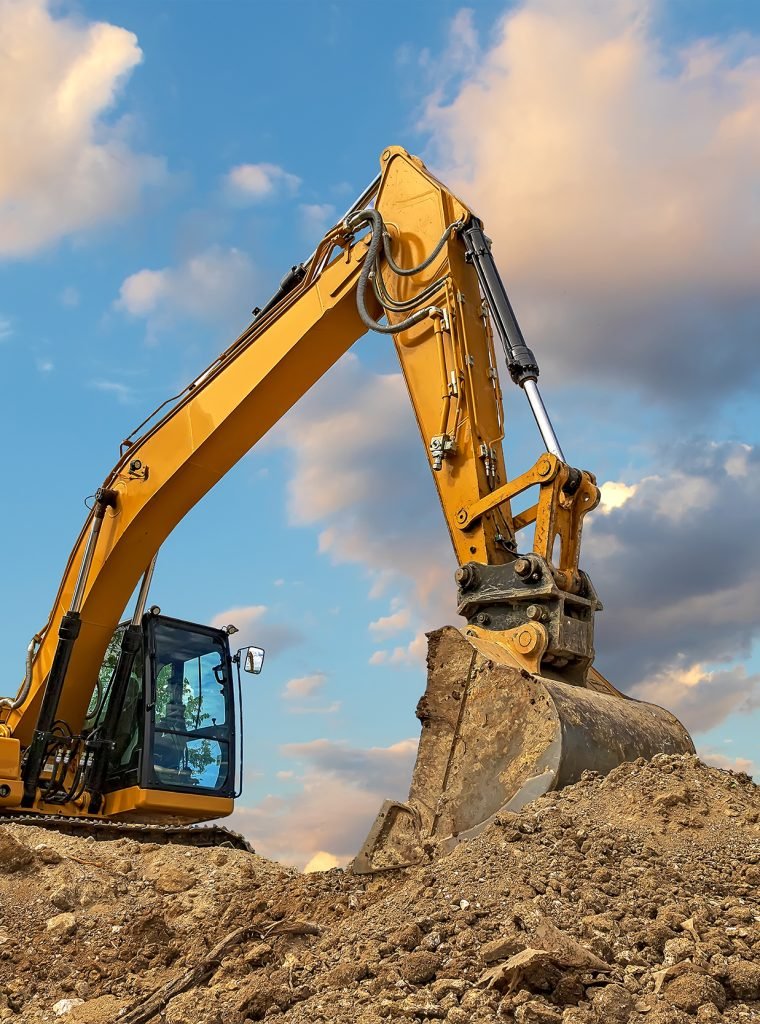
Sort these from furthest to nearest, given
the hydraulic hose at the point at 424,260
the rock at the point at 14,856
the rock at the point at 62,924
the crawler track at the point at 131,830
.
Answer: the crawler track at the point at 131,830 < the hydraulic hose at the point at 424,260 < the rock at the point at 14,856 < the rock at the point at 62,924

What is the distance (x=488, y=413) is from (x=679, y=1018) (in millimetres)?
3722

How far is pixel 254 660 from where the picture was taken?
8.23 metres

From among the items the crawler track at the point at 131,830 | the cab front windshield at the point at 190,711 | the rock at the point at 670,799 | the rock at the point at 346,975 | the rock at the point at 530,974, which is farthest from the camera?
the cab front windshield at the point at 190,711

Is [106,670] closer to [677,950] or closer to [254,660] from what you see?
[254,660]

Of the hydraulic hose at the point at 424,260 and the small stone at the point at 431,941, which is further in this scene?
the hydraulic hose at the point at 424,260

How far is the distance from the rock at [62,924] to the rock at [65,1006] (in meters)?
0.77

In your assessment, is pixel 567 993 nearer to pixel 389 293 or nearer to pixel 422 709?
pixel 422 709

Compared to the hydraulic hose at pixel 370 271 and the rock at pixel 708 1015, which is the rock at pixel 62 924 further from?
the hydraulic hose at pixel 370 271

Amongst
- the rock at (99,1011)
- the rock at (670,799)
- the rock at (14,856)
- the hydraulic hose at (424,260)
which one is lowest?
the rock at (99,1011)

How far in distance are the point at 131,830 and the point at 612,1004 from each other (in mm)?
5538

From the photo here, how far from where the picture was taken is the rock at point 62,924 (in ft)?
16.7

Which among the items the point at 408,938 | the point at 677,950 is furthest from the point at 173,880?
the point at 677,950

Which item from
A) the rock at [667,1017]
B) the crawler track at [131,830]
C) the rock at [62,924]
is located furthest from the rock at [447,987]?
the crawler track at [131,830]

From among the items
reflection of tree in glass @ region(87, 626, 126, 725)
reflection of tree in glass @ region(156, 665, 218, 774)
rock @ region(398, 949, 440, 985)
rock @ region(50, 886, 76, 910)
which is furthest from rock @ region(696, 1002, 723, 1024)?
reflection of tree in glass @ region(87, 626, 126, 725)
